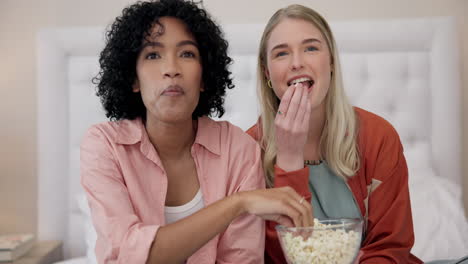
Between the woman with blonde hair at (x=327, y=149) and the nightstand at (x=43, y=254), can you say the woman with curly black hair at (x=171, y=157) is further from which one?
the nightstand at (x=43, y=254)

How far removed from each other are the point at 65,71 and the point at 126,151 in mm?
1330

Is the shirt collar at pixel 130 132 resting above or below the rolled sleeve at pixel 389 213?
above

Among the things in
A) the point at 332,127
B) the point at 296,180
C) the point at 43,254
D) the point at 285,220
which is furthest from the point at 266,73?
the point at 43,254

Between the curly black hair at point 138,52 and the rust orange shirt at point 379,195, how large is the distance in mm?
355

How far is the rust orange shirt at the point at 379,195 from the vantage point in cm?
134

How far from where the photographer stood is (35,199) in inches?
97.5

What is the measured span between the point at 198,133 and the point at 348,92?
122 cm

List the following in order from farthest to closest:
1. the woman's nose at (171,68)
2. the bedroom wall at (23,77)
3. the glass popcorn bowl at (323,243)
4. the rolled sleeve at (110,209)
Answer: the bedroom wall at (23,77) → the woman's nose at (171,68) → the rolled sleeve at (110,209) → the glass popcorn bowl at (323,243)

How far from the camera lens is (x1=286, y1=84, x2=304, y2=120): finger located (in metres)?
1.31

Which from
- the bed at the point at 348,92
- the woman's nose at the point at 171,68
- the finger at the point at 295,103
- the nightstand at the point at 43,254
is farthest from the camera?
the bed at the point at 348,92

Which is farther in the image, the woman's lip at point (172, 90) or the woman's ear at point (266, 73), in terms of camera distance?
the woman's ear at point (266, 73)

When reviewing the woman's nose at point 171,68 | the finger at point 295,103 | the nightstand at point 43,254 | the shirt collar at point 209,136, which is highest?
the woman's nose at point 171,68

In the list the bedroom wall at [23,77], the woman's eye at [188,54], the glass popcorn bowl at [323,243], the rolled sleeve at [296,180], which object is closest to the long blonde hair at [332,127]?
the rolled sleeve at [296,180]

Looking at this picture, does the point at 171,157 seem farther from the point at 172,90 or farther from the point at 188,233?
the point at 188,233
